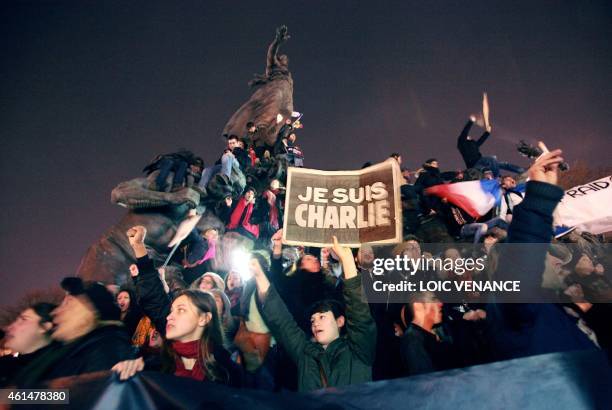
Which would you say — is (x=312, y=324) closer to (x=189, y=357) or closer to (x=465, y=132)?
(x=189, y=357)

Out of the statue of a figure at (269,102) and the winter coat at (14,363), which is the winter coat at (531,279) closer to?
the winter coat at (14,363)

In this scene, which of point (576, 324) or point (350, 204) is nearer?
point (576, 324)

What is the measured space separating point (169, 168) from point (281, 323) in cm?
695

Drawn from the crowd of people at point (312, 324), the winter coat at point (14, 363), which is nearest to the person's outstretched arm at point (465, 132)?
the crowd of people at point (312, 324)

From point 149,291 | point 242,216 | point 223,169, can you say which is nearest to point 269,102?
point 223,169

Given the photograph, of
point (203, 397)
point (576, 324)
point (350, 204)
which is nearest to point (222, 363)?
point (203, 397)

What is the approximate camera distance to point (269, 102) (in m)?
22.8

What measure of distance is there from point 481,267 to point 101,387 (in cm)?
523

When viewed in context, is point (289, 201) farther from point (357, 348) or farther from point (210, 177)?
point (210, 177)

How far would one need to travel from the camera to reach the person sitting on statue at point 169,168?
31.0 ft

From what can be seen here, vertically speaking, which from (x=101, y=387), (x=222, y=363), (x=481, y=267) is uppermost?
(x=481, y=267)

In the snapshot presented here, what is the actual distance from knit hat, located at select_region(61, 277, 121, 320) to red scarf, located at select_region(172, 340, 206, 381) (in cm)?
73

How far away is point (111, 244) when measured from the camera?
344 inches

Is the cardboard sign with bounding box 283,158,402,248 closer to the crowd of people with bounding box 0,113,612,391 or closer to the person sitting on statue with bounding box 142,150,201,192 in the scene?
the crowd of people with bounding box 0,113,612,391
